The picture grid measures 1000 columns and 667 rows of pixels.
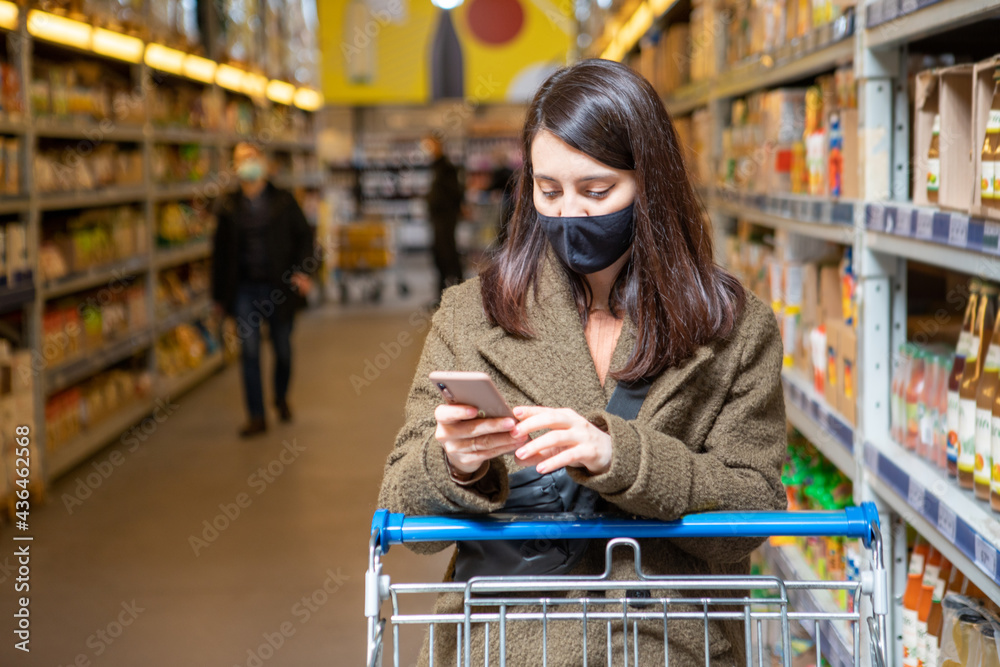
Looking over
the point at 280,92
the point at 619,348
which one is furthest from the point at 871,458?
the point at 280,92

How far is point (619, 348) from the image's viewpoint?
1541 millimetres

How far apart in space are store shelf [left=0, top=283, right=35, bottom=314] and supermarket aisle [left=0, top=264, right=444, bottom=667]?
959mm

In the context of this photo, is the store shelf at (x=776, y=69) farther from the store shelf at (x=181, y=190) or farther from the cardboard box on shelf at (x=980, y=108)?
the store shelf at (x=181, y=190)

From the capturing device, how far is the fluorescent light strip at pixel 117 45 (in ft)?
19.2

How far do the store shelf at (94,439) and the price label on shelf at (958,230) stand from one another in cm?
447

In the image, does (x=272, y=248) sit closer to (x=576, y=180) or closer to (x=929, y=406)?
(x=929, y=406)

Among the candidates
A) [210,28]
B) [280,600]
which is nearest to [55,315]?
[280,600]

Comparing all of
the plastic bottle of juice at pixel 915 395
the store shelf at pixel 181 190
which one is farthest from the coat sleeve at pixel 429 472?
the store shelf at pixel 181 190

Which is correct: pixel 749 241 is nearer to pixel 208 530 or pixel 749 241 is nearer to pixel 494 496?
pixel 208 530

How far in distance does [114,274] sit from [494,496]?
5260 millimetres

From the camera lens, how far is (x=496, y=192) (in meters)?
13.3

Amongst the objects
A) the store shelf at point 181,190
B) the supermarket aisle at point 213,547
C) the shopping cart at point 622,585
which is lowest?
the supermarket aisle at point 213,547

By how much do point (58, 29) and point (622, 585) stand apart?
4981 mm

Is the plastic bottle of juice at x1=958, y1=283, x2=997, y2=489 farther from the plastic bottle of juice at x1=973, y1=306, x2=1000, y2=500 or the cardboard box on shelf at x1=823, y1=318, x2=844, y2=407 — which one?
the cardboard box on shelf at x1=823, y1=318, x2=844, y2=407
